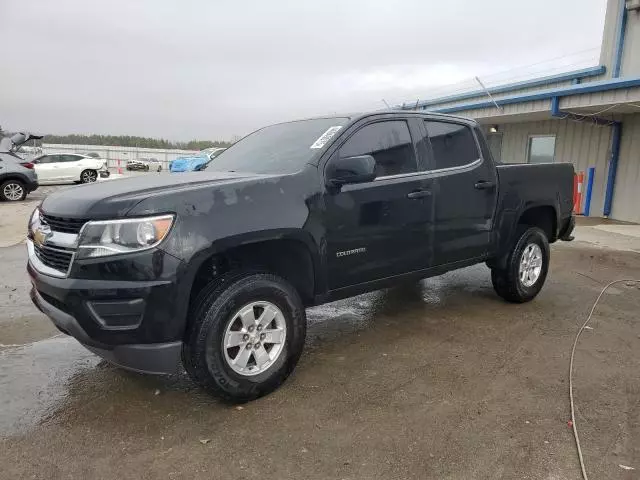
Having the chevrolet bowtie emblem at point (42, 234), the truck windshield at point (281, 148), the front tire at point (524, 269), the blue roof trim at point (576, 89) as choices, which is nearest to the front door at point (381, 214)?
the truck windshield at point (281, 148)

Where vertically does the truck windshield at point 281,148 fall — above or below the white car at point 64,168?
above

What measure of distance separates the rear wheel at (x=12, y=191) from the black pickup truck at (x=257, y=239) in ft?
44.6

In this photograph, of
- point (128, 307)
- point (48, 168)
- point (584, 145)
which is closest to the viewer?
point (128, 307)

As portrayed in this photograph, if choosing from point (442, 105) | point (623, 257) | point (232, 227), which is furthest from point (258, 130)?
point (442, 105)

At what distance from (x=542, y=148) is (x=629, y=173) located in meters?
2.88

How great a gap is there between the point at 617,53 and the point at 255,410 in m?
13.7

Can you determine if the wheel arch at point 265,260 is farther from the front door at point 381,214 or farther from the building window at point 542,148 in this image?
the building window at point 542,148

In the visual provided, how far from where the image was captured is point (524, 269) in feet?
17.6

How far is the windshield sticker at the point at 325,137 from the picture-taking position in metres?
3.72

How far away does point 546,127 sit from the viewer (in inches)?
558

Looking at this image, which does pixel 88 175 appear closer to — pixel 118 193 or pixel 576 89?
pixel 576 89

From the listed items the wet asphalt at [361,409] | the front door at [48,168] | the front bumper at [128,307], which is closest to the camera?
the wet asphalt at [361,409]

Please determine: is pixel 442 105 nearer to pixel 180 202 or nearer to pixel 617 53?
pixel 617 53

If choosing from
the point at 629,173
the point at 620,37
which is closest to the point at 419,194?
the point at 629,173
